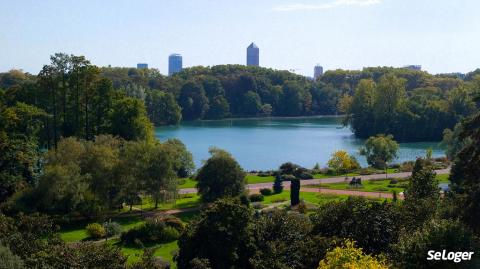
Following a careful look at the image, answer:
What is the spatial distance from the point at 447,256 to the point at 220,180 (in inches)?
758

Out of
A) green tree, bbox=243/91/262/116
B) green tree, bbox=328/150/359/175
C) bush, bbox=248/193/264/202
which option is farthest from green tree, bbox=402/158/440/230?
green tree, bbox=243/91/262/116

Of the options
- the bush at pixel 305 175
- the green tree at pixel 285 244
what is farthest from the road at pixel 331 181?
the green tree at pixel 285 244

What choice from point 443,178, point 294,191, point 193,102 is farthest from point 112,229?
point 193,102

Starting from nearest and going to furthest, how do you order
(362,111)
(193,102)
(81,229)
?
(81,229)
(362,111)
(193,102)

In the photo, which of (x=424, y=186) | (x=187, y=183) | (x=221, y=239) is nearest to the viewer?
(x=221, y=239)

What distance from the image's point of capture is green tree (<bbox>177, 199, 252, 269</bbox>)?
18.3 metres

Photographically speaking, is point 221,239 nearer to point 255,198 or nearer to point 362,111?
point 255,198

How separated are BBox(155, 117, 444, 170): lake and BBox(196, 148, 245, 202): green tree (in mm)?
19348

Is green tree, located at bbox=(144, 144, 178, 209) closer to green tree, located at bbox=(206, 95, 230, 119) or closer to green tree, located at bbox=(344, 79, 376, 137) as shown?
green tree, located at bbox=(344, 79, 376, 137)

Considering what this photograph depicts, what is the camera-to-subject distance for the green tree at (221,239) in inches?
719

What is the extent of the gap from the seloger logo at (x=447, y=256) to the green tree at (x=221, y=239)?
19.3 ft

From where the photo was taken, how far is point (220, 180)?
32969mm

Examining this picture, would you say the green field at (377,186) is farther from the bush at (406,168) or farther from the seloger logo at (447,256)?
the seloger logo at (447,256)

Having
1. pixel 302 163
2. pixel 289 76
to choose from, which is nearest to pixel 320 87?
pixel 289 76
